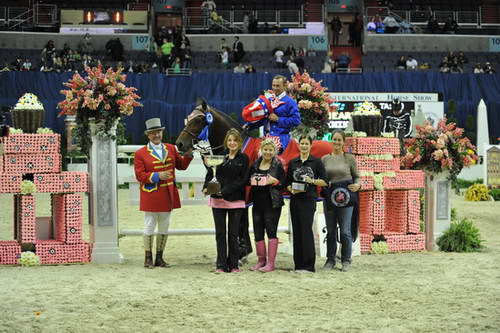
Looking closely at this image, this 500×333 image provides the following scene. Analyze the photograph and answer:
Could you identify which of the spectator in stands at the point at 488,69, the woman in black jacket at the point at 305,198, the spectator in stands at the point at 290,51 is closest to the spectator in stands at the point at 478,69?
the spectator in stands at the point at 488,69

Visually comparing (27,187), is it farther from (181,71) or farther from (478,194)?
(181,71)

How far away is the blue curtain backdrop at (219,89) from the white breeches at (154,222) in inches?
724

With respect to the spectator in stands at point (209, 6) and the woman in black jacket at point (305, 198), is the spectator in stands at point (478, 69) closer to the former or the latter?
the spectator in stands at point (209, 6)

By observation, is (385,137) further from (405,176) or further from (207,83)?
(207,83)

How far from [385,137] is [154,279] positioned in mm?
3878

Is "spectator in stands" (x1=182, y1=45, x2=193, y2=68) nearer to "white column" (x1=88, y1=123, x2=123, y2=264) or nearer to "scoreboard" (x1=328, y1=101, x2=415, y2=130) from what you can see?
"scoreboard" (x1=328, y1=101, x2=415, y2=130)

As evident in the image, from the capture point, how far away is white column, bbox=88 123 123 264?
9.45 m

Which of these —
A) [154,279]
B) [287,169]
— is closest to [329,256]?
[287,169]

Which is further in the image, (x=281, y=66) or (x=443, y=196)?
(x=281, y=66)

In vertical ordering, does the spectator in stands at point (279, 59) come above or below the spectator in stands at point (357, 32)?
below

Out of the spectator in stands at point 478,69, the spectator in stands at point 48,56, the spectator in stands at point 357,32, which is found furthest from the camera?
the spectator in stands at point 357,32

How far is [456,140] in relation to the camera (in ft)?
35.9

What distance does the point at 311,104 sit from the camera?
10.2 metres

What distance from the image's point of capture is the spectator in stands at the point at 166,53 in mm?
29784
